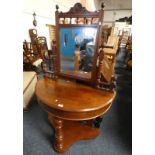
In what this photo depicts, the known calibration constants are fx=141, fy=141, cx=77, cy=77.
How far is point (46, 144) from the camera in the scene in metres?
1.39

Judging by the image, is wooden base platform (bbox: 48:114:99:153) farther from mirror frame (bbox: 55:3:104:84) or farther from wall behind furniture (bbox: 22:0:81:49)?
wall behind furniture (bbox: 22:0:81:49)

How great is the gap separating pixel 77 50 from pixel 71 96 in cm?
41

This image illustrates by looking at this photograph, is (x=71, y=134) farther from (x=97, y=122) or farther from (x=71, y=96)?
(x=71, y=96)

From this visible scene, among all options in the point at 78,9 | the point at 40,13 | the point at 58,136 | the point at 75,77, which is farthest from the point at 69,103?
the point at 40,13

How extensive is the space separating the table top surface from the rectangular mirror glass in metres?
0.12

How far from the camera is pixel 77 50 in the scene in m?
1.21

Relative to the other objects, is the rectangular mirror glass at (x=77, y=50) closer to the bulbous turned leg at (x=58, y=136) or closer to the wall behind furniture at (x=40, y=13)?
the bulbous turned leg at (x=58, y=136)

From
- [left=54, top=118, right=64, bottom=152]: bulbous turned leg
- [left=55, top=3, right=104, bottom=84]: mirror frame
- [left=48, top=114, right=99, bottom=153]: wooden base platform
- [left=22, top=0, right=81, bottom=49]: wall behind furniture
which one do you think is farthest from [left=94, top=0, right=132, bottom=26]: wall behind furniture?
[left=54, top=118, right=64, bottom=152]: bulbous turned leg

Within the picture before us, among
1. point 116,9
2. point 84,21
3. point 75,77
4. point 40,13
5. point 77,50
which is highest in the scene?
point 116,9

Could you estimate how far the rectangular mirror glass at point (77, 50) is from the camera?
3.65 ft

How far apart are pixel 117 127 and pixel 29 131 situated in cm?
102

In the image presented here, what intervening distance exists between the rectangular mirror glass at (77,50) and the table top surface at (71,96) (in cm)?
12
